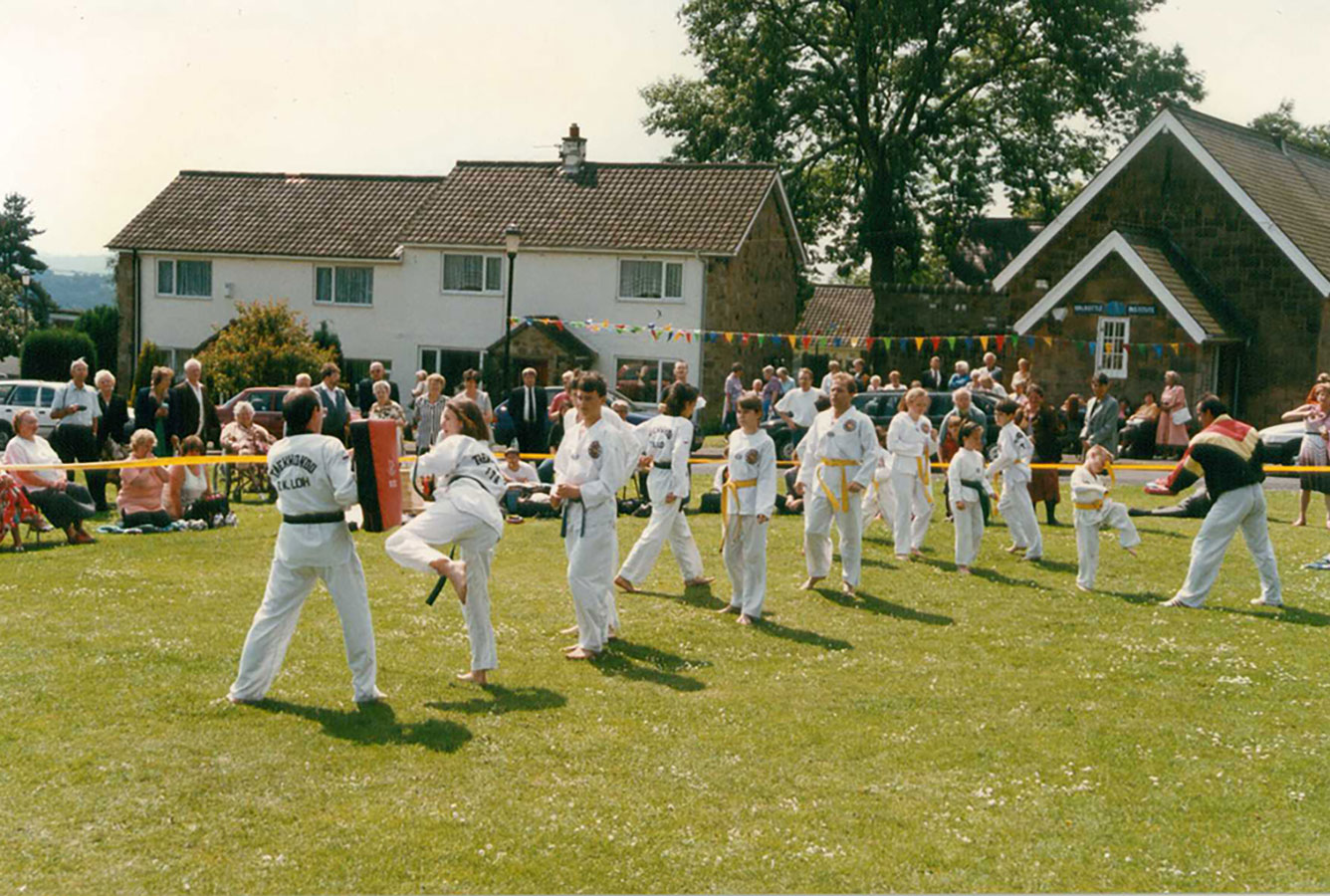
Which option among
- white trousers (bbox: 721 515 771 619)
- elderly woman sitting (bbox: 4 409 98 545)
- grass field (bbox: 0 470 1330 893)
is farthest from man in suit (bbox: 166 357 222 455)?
white trousers (bbox: 721 515 771 619)

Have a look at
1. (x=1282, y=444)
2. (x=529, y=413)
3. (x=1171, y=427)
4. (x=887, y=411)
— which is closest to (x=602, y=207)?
(x=887, y=411)

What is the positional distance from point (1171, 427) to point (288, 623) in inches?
932

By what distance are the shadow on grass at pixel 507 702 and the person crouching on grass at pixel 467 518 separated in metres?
0.23

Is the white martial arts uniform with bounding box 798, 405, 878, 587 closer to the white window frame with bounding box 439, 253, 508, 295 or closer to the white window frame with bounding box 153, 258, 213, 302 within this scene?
the white window frame with bounding box 439, 253, 508, 295

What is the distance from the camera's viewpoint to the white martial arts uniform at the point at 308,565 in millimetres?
8680

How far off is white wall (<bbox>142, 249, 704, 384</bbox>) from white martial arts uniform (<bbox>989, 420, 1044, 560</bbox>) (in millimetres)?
23973

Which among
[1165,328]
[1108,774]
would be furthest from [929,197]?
[1108,774]

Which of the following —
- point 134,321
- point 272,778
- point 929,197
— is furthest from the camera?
point 929,197

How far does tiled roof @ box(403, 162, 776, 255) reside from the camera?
1585 inches

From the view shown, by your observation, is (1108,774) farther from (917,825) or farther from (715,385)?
(715,385)

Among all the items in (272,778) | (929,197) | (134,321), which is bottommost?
(272,778)

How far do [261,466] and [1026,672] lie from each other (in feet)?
44.2

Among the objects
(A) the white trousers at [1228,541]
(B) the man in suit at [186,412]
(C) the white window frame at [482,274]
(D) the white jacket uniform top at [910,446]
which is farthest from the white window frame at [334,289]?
(A) the white trousers at [1228,541]

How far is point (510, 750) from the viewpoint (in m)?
8.06
